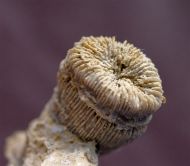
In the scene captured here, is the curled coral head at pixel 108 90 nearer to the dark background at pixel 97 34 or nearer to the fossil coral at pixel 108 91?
the fossil coral at pixel 108 91

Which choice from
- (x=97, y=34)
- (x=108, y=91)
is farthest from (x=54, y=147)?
(x=97, y=34)

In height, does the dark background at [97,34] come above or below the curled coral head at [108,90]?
below

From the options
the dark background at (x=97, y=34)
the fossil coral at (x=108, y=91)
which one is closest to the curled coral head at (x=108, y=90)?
the fossil coral at (x=108, y=91)

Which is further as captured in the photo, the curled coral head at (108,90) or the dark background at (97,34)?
the dark background at (97,34)

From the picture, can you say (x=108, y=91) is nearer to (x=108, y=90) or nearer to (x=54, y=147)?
(x=108, y=90)

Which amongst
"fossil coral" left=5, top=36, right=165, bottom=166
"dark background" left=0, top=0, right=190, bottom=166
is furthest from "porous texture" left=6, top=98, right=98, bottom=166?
"dark background" left=0, top=0, right=190, bottom=166

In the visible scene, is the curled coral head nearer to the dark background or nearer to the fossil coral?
the fossil coral
